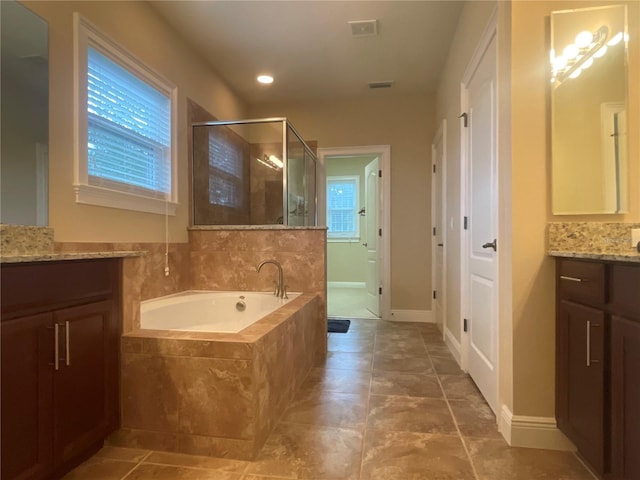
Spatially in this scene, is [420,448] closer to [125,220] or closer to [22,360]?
[22,360]

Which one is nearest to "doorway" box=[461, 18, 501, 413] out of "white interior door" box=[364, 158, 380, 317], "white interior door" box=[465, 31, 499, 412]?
"white interior door" box=[465, 31, 499, 412]

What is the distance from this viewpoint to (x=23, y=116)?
5.05 feet

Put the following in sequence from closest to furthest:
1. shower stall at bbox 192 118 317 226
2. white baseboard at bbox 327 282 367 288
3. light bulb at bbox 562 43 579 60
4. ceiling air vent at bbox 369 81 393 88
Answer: light bulb at bbox 562 43 579 60
shower stall at bbox 192 118 317 226
ceiling air vent at bbox 369 81 393 88
white baseboard at bbox 327 282 367 288

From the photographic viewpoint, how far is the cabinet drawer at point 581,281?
4.05ft

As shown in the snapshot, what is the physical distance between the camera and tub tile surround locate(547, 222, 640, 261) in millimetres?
1447

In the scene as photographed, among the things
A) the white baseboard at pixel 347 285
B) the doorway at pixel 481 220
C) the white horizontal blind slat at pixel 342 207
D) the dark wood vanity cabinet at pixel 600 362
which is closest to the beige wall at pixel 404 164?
the doorway at pixel 481 220

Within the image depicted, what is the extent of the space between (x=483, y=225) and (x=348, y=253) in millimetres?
4825

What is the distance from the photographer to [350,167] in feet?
22.2

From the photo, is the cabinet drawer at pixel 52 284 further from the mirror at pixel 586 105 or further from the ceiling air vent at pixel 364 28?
the ceiling air vent at pixel 364 28

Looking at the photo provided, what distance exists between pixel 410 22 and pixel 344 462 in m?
2.95

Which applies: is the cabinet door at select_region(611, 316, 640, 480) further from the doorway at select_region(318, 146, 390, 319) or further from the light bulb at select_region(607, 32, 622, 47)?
the doorway at select_region(318, 146, 390, 319)

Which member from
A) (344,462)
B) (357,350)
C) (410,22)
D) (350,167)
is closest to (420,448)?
(344,462)

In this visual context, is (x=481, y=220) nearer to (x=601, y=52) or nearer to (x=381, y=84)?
(x=601, y=52)

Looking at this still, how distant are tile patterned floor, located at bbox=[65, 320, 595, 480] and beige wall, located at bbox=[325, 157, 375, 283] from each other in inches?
173
